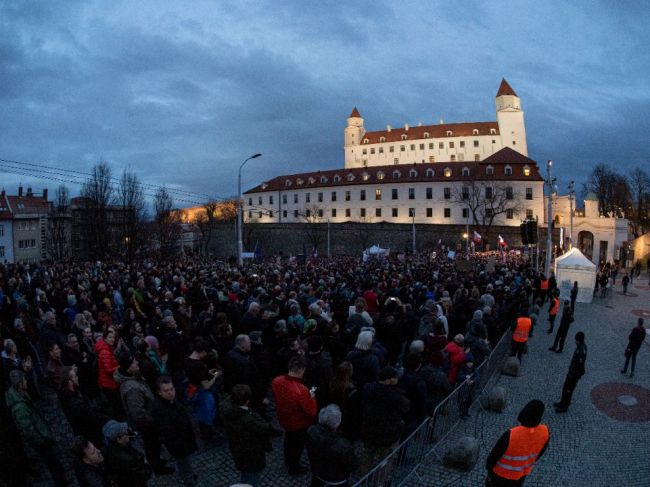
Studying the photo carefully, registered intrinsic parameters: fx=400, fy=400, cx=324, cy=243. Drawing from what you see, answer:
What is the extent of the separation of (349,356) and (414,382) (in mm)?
1082

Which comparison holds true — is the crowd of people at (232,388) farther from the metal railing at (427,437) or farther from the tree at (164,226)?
the tree at (164,226)

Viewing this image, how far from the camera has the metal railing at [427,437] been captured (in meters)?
4.76

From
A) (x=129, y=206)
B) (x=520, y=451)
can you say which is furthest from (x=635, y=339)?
(x=129, y=206)

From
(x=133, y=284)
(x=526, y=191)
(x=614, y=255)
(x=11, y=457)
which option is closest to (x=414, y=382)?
(x=11, y=457)

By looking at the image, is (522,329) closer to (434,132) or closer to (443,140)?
(443,140)

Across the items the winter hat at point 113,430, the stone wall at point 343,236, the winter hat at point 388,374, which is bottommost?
the winter hat at point 113,430

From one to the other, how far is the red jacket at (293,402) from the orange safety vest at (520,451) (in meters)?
2.27

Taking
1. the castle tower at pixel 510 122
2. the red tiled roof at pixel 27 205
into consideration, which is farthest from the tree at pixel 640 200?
the red tiled roof at pixel 27 205

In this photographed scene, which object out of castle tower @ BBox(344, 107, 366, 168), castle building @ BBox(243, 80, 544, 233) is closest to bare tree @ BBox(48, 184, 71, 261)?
castle building @ BBox(243, 80, 544, 233)

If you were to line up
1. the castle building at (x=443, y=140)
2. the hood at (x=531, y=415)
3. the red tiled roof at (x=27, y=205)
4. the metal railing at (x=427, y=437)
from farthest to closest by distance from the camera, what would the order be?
the castle building at (x=443, y=140), the red tiled roof at (x=27, y=205), the metal railing at (x=427, y=437), the hood at (x=531, y=415)

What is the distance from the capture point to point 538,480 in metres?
5.76

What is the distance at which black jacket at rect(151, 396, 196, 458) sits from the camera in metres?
4.84

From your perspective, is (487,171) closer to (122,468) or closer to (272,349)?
(272,349)

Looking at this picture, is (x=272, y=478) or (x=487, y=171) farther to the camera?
(x=487, y=171)
